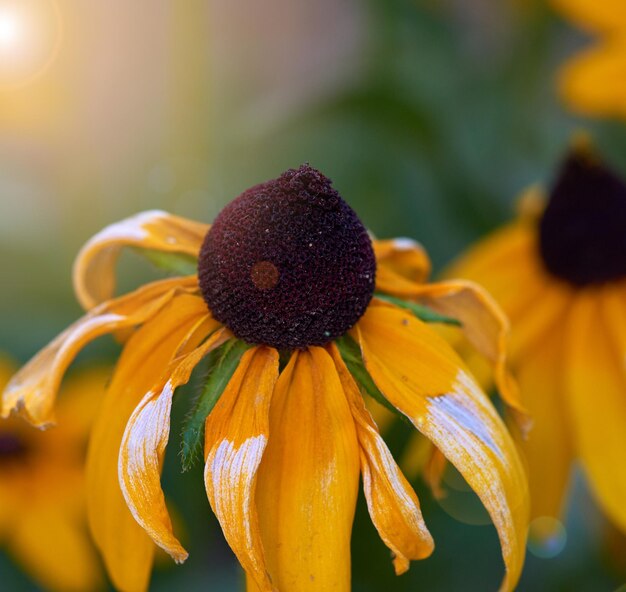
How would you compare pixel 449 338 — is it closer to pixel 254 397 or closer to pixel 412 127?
pixel 254 397

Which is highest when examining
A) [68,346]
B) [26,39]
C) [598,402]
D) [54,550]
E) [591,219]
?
[26,39]

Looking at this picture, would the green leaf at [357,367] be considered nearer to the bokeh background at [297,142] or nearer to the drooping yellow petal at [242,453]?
the drooping yellow petal at [242,453]

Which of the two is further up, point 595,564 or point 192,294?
point 192,294

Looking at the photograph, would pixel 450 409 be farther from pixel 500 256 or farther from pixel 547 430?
pixel 500 256

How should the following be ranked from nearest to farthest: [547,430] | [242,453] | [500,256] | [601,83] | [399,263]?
[242,453], [399,263], [547,430], [500,256], [601,83]

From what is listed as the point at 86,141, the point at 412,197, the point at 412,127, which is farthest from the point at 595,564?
the point at 86,141

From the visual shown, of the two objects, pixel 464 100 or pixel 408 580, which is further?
pixel 464 100

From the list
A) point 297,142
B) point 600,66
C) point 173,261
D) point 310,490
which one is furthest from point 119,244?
point 600,66
